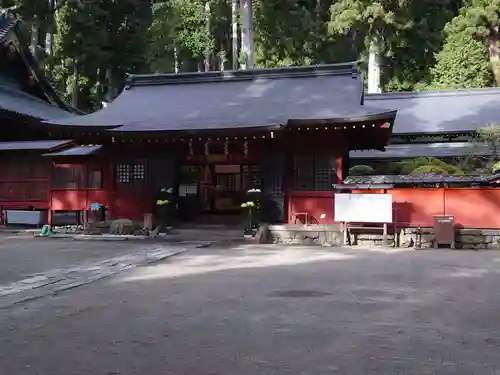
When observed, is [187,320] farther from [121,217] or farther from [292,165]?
[121,217]

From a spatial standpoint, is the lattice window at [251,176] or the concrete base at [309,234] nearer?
the concrete base at [309,234]

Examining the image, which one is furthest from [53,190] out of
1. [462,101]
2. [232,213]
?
[462,101]

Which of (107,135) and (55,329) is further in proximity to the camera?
(107,135)

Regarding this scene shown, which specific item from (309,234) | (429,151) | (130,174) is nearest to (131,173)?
(130,174)

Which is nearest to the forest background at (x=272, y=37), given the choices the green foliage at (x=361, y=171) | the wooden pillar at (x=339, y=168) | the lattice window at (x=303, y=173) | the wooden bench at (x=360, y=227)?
the green foliage at (x=361, y=171)

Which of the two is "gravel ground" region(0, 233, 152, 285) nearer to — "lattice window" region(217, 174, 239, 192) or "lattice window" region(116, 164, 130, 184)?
"lattice window" region(116, 164, 130, 184)

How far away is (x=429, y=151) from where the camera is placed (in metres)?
21.7

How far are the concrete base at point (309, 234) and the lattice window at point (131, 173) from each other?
4750 mm

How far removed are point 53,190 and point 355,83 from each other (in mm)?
10828

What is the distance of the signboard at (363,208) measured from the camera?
13.7 meters

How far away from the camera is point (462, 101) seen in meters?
25.4

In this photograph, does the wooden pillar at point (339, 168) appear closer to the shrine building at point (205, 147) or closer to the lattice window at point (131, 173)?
the shrine building at point (205, 147)

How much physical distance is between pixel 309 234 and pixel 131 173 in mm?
6178

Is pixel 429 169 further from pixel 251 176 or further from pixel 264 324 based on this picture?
pixel 264 324
